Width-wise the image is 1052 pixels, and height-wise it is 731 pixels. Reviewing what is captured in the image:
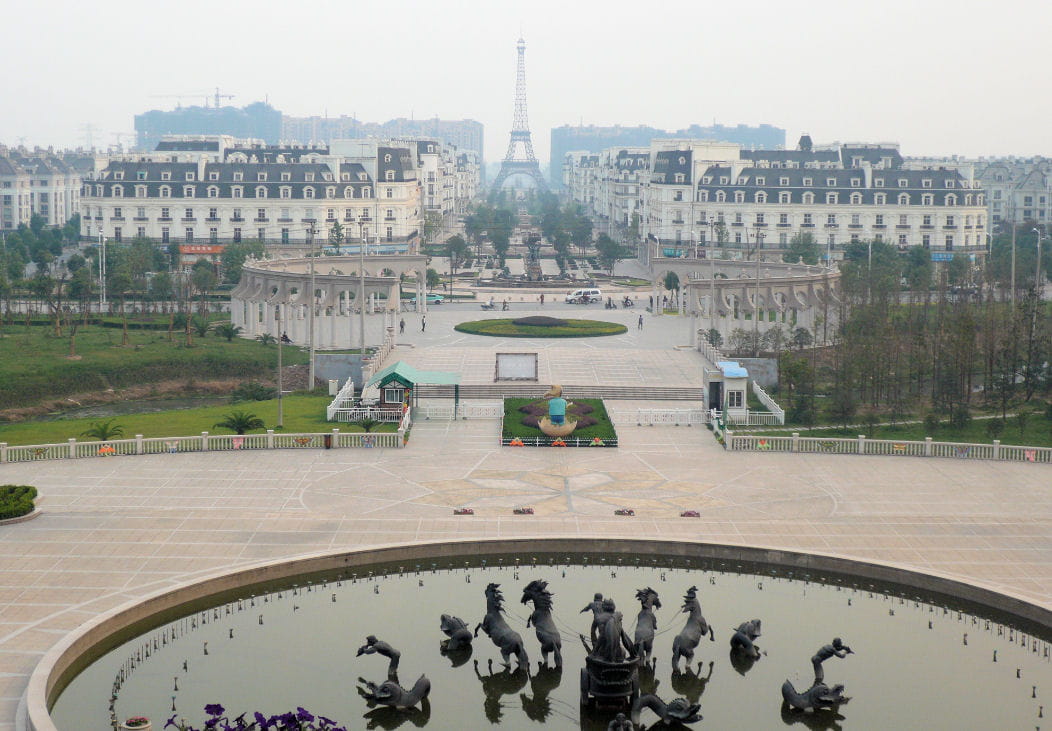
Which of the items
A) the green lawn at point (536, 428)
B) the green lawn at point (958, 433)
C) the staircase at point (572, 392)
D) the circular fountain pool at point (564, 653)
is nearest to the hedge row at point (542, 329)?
the staircase at point (572, 392)

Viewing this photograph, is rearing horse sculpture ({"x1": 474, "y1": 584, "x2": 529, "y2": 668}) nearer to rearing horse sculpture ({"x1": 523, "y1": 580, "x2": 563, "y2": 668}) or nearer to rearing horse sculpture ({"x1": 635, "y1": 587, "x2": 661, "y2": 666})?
rearing horse sculpture ({"x1": 523, "y1": 580, "x2": 563, "y2": 668})

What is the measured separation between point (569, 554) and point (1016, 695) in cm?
1270

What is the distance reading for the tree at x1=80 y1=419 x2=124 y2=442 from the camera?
48906mm

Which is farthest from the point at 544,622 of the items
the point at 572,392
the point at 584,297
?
the point at 584,297

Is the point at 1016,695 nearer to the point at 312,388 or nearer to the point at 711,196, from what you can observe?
the point at 312,388

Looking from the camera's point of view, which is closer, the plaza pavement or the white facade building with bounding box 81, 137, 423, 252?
the plaza pavement

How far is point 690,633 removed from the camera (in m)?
29.2

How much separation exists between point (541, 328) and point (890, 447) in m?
35.1

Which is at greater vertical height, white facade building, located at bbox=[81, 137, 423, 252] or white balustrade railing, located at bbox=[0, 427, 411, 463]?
white facade building, located at bbox=[81, 137, 423, 252]

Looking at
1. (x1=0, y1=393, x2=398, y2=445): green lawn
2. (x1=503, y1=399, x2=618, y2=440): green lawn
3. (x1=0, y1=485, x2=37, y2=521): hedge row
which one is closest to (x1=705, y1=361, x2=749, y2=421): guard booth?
(x1=503, y1=399, x2=618, y2=440): green lawn

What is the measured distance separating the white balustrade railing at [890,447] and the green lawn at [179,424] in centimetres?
1412

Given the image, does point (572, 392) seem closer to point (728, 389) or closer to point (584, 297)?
point (728, 389)

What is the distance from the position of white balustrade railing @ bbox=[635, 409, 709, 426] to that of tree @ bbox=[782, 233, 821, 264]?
56.9 m

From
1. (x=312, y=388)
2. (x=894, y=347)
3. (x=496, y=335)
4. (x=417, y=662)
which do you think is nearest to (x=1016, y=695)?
(x=417, y=662)
